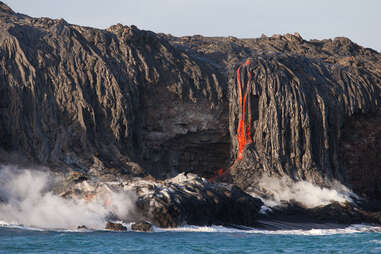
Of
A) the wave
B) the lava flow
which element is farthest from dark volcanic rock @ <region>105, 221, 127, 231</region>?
the lava flow

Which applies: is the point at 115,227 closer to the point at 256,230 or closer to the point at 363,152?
the point at 256,230

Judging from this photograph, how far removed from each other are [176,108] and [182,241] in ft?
40.4

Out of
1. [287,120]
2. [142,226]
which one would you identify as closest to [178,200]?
[142,226]

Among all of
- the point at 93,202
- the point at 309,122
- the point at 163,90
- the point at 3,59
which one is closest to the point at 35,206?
the point at 93,202

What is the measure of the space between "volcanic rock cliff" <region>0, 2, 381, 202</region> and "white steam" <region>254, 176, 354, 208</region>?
0.48 metres

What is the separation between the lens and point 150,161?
34.1 meters

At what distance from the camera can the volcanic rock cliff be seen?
31.0 m

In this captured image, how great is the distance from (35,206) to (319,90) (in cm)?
1544

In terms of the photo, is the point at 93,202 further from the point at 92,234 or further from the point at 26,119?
the point at 26,119

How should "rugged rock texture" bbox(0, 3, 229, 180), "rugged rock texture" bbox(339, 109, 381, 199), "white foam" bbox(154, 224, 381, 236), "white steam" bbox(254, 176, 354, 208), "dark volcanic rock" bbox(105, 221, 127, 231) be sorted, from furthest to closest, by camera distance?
"rugged rock texture" bbox(339, 109, 381, 199) < "white steam" bbox(254, 176, 354, 208) < "rugged rock texture" bbox(0, 3, 229, 180) < "white foam" bbox(154, 224, 381, 236) < "dark volcanic rock" bbox(105, 221, 127, 231)

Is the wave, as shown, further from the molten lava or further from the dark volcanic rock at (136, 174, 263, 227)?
the molten lava

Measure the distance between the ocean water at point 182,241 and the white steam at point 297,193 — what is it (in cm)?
536

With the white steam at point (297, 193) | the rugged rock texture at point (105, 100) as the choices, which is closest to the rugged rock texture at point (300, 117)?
the white steam at point (297, 193)

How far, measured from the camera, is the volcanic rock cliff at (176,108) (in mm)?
31047
